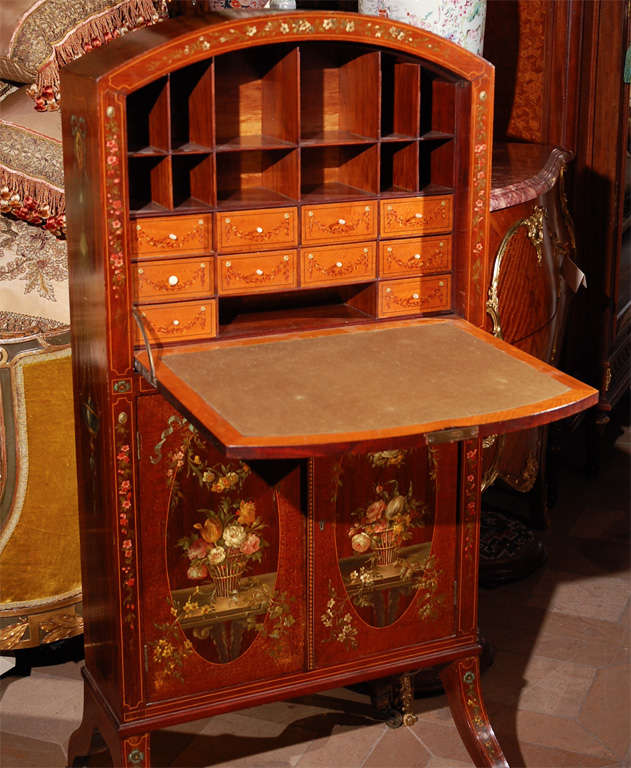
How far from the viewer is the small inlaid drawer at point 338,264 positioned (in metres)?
2.48

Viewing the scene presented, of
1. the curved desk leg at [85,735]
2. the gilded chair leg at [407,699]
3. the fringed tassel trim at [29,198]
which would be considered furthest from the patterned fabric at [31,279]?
the gilded chair leg at [407,699]

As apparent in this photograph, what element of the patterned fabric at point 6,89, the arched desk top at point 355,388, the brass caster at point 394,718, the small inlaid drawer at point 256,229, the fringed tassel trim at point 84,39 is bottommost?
the brass caster at point 394,718

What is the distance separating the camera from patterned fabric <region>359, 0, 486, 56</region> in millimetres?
2893

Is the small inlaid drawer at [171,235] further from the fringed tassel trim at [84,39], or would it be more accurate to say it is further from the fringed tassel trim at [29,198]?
the fringed tassel trim at [84,39]

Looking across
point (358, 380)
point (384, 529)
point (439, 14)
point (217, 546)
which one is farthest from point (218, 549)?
point (439, 14)

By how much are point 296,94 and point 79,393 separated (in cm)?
72

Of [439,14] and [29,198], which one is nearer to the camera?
[29,198]

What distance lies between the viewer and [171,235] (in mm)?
2326

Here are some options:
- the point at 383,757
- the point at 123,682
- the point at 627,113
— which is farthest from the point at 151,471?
the point at 627,113

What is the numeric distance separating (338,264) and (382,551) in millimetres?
602

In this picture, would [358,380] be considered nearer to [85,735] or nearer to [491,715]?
[85,735]

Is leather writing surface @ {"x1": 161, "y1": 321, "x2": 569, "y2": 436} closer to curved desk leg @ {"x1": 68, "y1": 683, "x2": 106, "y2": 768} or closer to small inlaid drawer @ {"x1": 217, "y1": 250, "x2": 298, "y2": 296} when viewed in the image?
small inlaid drawer @ {"x1": 217, "y1": 250, "x2": 298, "y2": 296}

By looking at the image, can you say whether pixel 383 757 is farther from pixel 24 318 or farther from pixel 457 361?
pixel 24 318

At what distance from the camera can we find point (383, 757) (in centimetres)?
295
